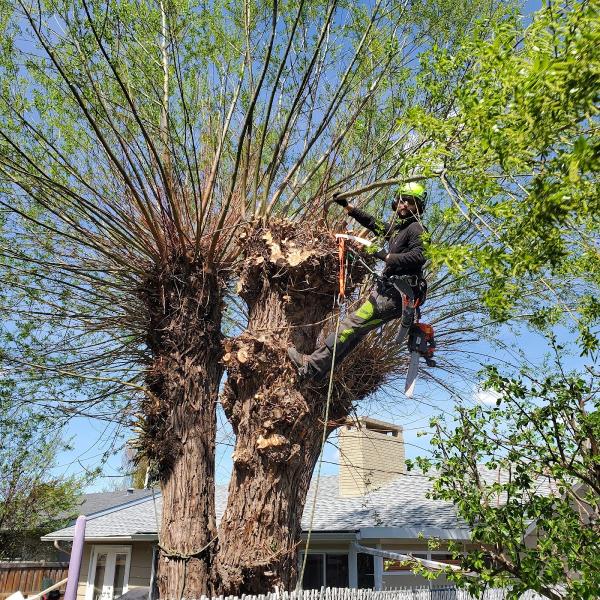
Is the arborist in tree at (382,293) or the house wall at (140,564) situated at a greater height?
the arborist in tree at (382,293)

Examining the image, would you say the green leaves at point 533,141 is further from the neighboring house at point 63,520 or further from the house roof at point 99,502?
the house roof at point 99,502

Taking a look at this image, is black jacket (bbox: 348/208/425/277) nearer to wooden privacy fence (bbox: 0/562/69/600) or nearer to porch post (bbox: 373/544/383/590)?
porch post (bbox: 373/544/383/590)

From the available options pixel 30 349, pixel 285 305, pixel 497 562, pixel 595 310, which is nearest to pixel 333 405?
pixel 285 305

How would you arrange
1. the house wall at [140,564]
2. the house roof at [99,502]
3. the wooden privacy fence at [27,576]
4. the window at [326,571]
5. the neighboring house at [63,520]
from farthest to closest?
the house roof at [99,502] → the neighboring house at [63,520] → the wooden privacy fence at [27,576] → the house wall at [140,564] → the window at [326,571]

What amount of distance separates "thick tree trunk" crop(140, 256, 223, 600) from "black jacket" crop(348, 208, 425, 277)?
85.6 inches

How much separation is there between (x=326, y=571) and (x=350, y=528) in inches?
51.7

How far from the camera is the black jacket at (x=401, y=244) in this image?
18.2ft

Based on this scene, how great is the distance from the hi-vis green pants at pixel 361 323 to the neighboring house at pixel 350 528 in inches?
86.2

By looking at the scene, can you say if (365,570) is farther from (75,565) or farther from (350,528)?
(75,565)

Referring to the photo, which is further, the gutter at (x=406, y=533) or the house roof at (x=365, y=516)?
the house roof at (x=365, y=516)

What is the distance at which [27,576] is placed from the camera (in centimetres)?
1767

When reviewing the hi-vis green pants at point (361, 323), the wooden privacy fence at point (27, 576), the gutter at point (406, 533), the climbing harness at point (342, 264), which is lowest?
the wooden privacy fence at point (27, 576)

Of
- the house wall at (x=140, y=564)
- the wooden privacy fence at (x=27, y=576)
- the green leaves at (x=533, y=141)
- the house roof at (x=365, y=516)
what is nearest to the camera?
the green leaves at (x=533, y=141)

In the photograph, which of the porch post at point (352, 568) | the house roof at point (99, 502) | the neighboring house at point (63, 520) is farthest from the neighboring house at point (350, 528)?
the house roof at point (99, 502)
